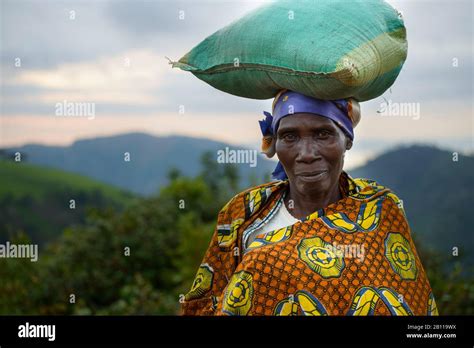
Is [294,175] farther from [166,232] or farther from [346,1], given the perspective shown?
[166,232]

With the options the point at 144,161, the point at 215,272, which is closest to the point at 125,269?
the point at 144,161

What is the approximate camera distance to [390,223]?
316 centimetres

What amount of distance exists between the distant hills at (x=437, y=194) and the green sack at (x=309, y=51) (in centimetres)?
378

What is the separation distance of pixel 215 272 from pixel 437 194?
4.74m

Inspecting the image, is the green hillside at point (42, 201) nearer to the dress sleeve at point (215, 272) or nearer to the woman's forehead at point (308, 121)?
the dress sleeve at point (215, 272)

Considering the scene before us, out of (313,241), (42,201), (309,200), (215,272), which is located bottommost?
(42,201)

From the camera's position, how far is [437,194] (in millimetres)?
7586

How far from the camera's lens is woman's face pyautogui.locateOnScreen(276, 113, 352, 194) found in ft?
9.93

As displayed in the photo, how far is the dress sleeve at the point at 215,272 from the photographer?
3289mm

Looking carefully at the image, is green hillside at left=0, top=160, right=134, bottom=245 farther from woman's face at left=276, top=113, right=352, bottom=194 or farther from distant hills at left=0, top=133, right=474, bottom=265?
woman's face at left=276, top=113, right=352, bottom=194

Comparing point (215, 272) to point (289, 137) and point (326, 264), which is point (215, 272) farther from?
point (289, 137)

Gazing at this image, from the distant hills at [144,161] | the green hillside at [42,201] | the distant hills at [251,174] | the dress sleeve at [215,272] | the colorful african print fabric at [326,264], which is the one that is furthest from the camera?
the distant hills at [144,161]

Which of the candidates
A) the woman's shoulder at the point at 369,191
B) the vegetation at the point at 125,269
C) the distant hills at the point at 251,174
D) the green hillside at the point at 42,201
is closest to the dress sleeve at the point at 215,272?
the woman's shoulder at the point at 369,191
